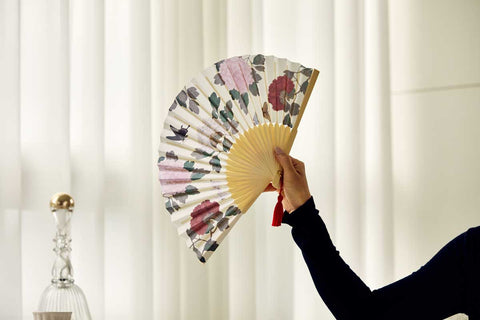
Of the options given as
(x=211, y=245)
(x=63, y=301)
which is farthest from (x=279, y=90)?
(x=63, y=301)

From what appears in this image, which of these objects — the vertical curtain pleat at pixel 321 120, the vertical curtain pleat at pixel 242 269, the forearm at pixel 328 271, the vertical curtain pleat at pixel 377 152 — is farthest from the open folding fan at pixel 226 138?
the vertical curtain pleat at pixel 377 152

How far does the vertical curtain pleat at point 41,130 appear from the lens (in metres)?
2.07

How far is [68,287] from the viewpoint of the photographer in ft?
5.38

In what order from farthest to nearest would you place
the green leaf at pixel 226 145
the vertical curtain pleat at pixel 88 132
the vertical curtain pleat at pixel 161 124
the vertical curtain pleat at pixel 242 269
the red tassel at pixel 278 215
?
the vertical curtain pleat at pixel 242 269, the vertical curtain pleat at pixel 161 124, the vertical curtain pleat at pixel 88 132, the green leaf at pixel 226 145, the red tassel at pixel 278 215

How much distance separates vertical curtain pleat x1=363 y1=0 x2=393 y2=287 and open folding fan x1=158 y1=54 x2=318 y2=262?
1.02 meters

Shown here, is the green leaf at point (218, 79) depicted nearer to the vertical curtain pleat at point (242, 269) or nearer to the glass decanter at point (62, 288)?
the glass decanter at point (62, 288)

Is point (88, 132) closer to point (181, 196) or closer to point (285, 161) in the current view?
point (181, 196)

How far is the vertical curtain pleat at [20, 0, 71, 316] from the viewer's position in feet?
6.81

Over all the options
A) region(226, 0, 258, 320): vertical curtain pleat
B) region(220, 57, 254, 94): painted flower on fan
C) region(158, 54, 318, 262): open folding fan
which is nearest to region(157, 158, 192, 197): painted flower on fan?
region(158, 54, 318, 262): open folding fan

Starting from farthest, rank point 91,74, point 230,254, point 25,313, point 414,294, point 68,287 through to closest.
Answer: point 230,254 → point 91,74 → point 25,313 → point 68,287 → point 414,294

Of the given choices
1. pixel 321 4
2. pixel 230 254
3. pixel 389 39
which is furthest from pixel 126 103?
pixel 389 39

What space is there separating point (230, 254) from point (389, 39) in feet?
3.06

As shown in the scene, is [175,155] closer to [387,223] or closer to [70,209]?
[70,209]

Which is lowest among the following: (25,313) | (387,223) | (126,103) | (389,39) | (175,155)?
(25,313)
